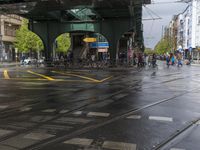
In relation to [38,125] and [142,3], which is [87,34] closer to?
[142,3]

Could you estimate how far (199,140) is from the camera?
5652 millimetres

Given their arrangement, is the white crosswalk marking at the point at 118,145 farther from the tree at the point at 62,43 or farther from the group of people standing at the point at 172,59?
the tree at the point at 62,43

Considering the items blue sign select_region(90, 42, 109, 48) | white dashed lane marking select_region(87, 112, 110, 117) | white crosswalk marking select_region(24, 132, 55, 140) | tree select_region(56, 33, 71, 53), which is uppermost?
tree select_region(56, 33, 71, 53)

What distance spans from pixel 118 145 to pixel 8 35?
67541mm

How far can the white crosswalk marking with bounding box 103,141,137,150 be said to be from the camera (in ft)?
16.9

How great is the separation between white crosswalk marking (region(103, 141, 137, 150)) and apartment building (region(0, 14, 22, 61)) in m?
62.4

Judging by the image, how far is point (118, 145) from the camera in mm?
5320

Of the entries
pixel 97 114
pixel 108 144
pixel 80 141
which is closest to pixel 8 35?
pixel 97 114

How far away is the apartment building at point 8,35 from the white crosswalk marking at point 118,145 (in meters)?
62.4

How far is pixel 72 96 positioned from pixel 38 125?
15.5ft

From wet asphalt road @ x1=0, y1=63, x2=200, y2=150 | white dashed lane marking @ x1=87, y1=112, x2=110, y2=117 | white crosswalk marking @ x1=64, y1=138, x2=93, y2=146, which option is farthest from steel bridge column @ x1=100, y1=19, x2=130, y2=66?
white crosswalk marking @ x1=64, y1=138, x2=93, y2=146

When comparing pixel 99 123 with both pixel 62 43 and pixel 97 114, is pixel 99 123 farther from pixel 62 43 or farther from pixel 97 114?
pixel 62 43

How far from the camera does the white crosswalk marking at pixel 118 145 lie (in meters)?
5.16

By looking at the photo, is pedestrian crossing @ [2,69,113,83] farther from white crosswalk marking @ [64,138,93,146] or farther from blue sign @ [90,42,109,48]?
blue sign @ [90,42,109,48]
